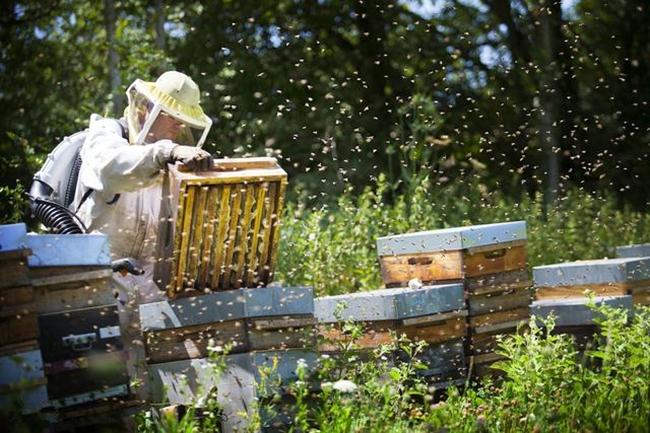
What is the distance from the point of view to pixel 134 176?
4.97 meters

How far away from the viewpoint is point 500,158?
48.3ft

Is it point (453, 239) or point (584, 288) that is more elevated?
point (453, 239)

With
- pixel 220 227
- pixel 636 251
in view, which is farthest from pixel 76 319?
pixel 636 251

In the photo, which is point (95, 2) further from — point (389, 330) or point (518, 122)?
point (389, 330)

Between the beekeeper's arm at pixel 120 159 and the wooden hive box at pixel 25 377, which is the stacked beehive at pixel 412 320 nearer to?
the beekeeper's arm at pixel 120 159

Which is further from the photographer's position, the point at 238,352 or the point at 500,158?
the point at 500,158

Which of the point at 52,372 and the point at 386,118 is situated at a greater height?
the point at 386,118

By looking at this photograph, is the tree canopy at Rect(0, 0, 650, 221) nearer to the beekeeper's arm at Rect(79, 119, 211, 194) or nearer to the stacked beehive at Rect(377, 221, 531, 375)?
the stacked beehive at Rect(377, 221, 531, 375)

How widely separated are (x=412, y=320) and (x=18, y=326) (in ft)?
6.56

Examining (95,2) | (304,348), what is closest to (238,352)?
(304,348)

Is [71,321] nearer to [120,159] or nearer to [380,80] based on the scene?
[120,159]

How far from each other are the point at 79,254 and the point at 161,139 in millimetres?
1304

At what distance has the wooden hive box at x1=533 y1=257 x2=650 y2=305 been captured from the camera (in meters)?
5.90

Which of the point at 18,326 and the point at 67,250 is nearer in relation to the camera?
the point at 18,326
